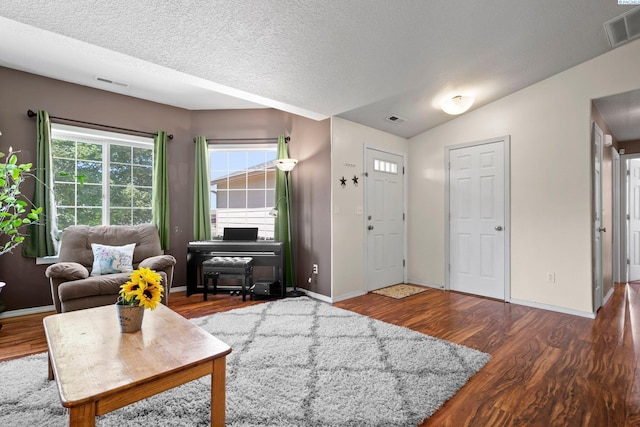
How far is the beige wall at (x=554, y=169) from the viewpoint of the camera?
11.0 ft

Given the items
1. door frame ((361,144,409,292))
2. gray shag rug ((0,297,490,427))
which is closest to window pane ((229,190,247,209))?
door frame ((361,144,409,292))

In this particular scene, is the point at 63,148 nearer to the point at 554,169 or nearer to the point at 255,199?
the point at 255,199

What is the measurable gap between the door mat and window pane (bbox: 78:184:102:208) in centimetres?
385

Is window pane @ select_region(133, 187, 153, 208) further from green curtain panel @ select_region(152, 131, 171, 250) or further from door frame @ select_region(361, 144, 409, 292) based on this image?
door frame @ select_region(361, 144, 409, 292)

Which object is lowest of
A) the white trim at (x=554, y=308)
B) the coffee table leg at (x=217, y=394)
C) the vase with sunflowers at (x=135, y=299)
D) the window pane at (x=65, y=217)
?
the white trim at (x=554, y=308)

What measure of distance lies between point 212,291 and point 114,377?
10.5ft

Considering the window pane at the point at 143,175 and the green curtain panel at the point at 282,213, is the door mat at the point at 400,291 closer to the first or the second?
the green curtain panel at the point at 282,213

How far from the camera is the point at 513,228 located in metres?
3.92

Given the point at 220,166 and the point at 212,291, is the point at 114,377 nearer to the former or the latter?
the point at 212,291

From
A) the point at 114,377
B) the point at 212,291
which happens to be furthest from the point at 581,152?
the point at 212,291

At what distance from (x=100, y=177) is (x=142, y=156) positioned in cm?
59

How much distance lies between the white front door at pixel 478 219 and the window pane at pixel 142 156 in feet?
14.1

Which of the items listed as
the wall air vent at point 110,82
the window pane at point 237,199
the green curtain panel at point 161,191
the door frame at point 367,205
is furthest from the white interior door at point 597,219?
the wall air vent at point 110,82

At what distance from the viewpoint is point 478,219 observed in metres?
4.23
